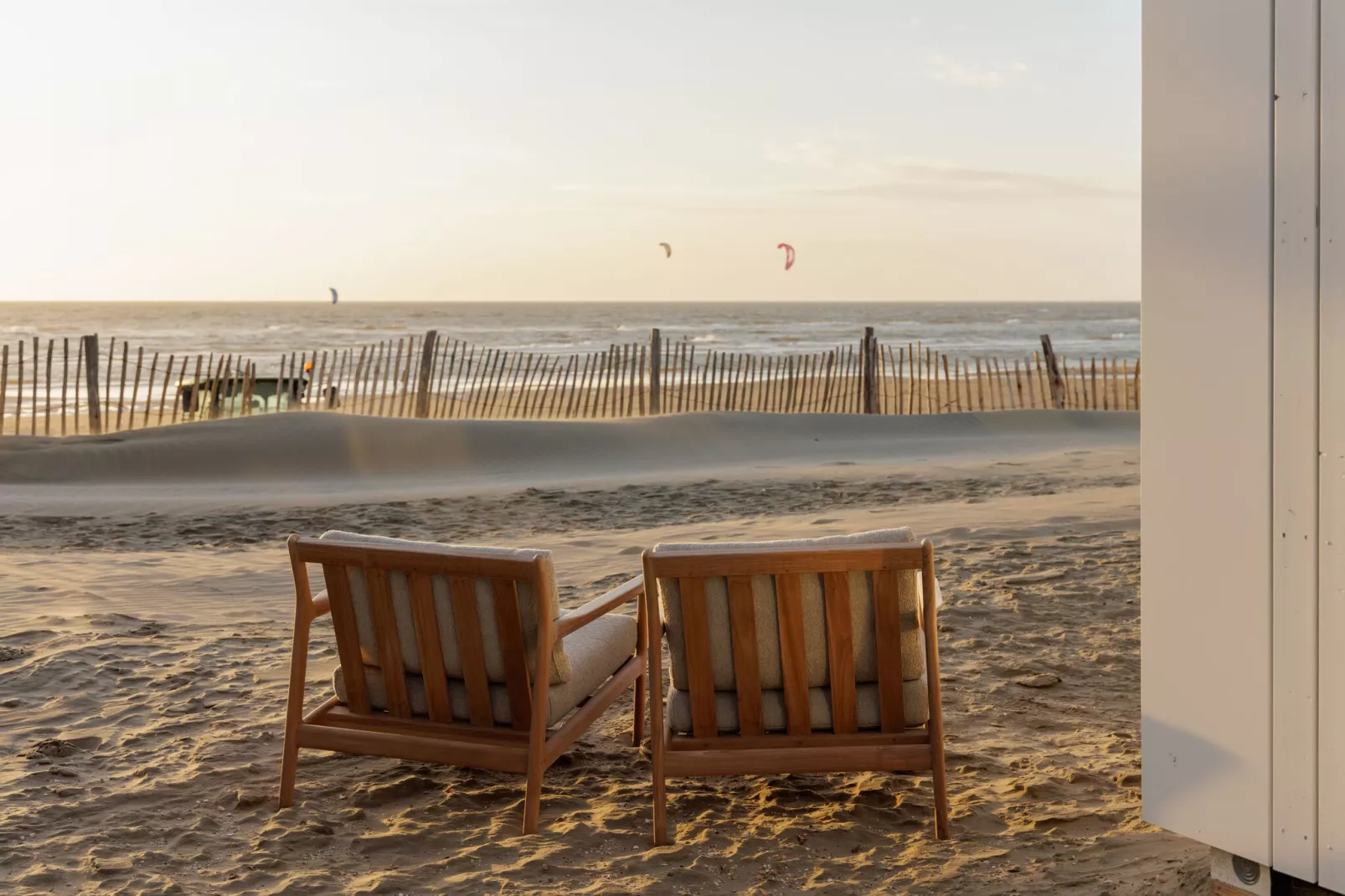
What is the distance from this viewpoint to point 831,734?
10.9ft

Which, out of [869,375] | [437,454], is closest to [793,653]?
[437,454]

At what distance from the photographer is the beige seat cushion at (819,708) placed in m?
3.33

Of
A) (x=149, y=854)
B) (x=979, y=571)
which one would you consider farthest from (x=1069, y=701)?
(x=149, y=854)

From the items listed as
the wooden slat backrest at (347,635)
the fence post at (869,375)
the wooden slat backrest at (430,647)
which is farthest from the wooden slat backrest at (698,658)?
the fence post at (869,375)

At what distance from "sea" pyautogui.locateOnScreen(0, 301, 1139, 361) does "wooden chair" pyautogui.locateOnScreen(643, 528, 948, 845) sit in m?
37.4

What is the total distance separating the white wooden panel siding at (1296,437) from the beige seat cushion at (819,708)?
1063 millimetres

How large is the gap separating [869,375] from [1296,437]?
1442 cm

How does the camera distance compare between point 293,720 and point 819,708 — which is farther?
point 293,720

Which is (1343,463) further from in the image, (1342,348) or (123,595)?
(123,595)

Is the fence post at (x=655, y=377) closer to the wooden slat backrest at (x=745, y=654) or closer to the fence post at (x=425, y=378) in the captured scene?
the fence post at (x=425, y=378)

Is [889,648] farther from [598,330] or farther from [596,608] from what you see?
[598,330]

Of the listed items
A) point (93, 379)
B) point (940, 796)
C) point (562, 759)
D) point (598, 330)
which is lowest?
point (562, 759)

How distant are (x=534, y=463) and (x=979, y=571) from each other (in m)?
7.52

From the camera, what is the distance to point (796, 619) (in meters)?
3.23
